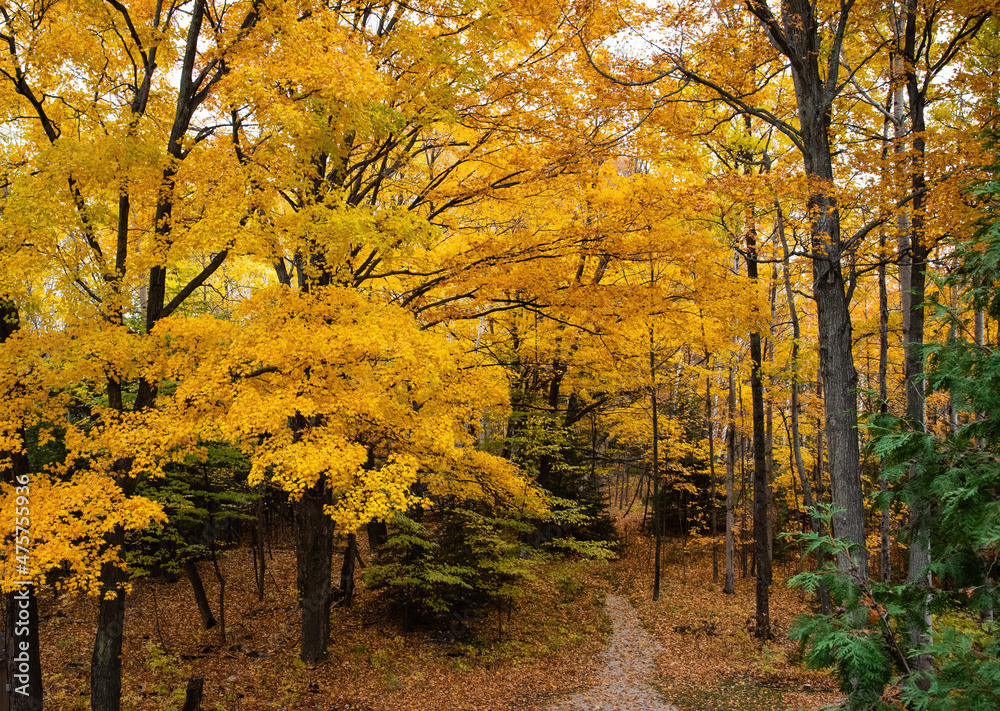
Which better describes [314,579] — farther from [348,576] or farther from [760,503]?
[760,503]

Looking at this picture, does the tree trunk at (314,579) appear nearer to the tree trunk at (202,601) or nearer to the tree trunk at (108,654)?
the tree trunk at (108,654)

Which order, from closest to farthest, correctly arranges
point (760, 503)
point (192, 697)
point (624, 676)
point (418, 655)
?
point (192, 697) → point (624, 676) → point (418, 655) → point (760, 503)

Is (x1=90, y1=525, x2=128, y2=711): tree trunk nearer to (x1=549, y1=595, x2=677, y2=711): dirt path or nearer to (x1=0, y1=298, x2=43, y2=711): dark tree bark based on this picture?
(x1=0, y1=298, x2=43, y2=711): dark tree bark

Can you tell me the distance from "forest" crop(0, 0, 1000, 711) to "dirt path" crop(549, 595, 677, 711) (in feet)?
Answer: 1.08

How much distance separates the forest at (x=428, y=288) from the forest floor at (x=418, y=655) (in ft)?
0.38

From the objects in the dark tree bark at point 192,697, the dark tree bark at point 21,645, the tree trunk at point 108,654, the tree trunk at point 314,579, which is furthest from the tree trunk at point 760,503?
the dark tree bark at point 21,645

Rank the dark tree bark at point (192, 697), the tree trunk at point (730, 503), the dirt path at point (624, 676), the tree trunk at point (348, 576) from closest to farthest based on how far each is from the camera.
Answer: the dark tree bark at point (192, 697) < the dirt path at point (624, 676) < the tree trunk at point (348, 576) < the tree trunk at point (730, 503)

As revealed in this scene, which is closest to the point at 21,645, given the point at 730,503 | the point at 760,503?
the point at 760,503

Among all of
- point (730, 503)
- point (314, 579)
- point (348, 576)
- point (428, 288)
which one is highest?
point (428, 288)

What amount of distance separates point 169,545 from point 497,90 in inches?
587

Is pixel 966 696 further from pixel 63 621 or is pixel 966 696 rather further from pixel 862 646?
pixel 63 621

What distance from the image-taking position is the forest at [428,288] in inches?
208

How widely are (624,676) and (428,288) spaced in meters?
8.40

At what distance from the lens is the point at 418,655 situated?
37.2 feet
